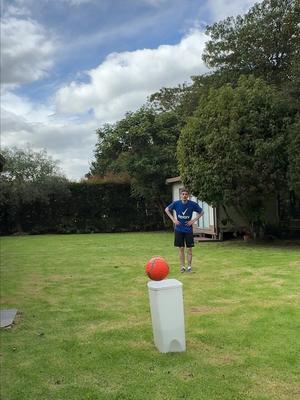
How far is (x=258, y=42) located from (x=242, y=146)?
817cm

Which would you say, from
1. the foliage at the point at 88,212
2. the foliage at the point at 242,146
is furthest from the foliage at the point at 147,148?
the foliage at the point at 242,146

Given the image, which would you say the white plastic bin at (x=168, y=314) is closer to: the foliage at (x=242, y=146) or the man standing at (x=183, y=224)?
the man standing at (x=183, y=224)

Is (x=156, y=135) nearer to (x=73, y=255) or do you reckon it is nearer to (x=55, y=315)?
(x=73, y=255)

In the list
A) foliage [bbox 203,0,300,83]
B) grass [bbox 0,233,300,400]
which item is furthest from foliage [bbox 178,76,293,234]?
foliage [bbox 203,0,300,83]

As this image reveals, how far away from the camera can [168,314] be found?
16.1ft

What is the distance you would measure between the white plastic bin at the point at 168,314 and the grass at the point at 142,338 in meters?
0.15

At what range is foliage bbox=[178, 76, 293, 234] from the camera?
48.5 feet

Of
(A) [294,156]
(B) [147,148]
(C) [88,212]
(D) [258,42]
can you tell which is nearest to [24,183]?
(C) [88,212]

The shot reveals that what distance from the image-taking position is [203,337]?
5520 mm

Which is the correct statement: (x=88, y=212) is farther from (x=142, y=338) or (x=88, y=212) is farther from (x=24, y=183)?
(x=142, y=338)

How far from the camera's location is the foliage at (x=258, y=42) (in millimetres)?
20562

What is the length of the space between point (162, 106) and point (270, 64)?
44.8 feet

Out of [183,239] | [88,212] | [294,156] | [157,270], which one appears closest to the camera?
[157,270]

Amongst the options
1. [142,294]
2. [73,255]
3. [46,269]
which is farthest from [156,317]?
[73,255]
